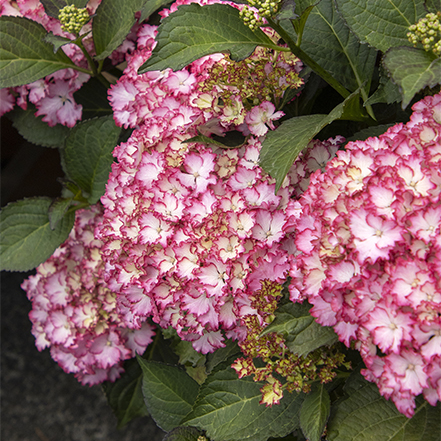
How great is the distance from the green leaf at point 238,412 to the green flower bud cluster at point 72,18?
2.03 ft

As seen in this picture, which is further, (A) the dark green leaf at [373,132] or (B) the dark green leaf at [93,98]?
(B) the dark green leaf at [93,98]

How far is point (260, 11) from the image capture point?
2.00 feet

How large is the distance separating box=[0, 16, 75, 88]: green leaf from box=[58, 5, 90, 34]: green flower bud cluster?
69 millimetres

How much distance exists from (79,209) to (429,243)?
29.0 inches

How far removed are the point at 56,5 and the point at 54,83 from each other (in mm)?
158

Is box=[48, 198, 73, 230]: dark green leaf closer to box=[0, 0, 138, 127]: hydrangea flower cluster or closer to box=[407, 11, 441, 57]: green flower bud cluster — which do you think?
box=[0, 0, 138, 127]: hydrangea flower cluster

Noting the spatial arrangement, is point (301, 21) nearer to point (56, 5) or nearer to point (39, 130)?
point (56, 5)

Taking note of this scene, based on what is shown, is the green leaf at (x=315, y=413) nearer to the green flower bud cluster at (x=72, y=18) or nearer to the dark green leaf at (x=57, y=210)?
the dark green leaf at (x=57, y=210)

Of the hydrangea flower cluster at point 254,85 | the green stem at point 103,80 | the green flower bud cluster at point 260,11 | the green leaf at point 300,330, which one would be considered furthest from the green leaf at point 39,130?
the green leaf at point 300,330

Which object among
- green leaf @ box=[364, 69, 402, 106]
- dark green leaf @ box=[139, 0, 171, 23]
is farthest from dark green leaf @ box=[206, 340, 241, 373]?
dark green leaf @ box=[139, 0, 171, 23]

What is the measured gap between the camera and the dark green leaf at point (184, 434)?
77cm

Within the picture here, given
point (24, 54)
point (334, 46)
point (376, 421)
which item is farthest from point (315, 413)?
point (24, 54)

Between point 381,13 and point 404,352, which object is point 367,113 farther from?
point 404,352

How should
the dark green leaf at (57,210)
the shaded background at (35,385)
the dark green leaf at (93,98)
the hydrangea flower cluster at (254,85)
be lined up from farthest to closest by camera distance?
the shaded background at (35,385) < the dark green leaf at (93,98) < the dark green leaf at (57,210) < the hydrangea flower cluster at (254,85)
